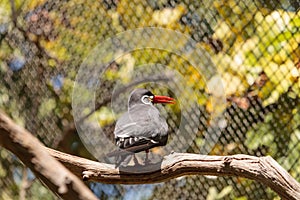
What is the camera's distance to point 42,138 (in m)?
1.51

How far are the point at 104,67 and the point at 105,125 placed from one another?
0.45 feet

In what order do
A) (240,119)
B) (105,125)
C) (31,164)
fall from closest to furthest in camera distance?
(31,164) < (105,125) < (240,119)

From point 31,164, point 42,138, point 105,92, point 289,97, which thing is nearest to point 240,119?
point 289,97

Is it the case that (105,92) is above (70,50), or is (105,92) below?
below

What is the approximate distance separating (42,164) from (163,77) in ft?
3.09

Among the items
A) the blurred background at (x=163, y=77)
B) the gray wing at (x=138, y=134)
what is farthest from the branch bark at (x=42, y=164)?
the blurred background at (x=163, y=77)

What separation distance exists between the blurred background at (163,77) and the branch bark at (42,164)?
2.87ft

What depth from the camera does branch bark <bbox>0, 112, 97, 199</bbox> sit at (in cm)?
53

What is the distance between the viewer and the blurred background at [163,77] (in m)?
1.51

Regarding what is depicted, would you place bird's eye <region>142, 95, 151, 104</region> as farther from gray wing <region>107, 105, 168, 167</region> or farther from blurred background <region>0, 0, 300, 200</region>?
blurred background <region>0, 0, 300, 200</region>

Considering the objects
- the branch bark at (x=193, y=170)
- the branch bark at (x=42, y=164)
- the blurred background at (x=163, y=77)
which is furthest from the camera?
the blurred background at (x=163, y=77)

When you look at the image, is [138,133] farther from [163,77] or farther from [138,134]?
[163,77]

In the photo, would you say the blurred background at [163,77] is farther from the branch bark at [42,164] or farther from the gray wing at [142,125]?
the branch bark at [42,164]

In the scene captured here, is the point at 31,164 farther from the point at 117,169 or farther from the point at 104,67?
the point at 104,67
